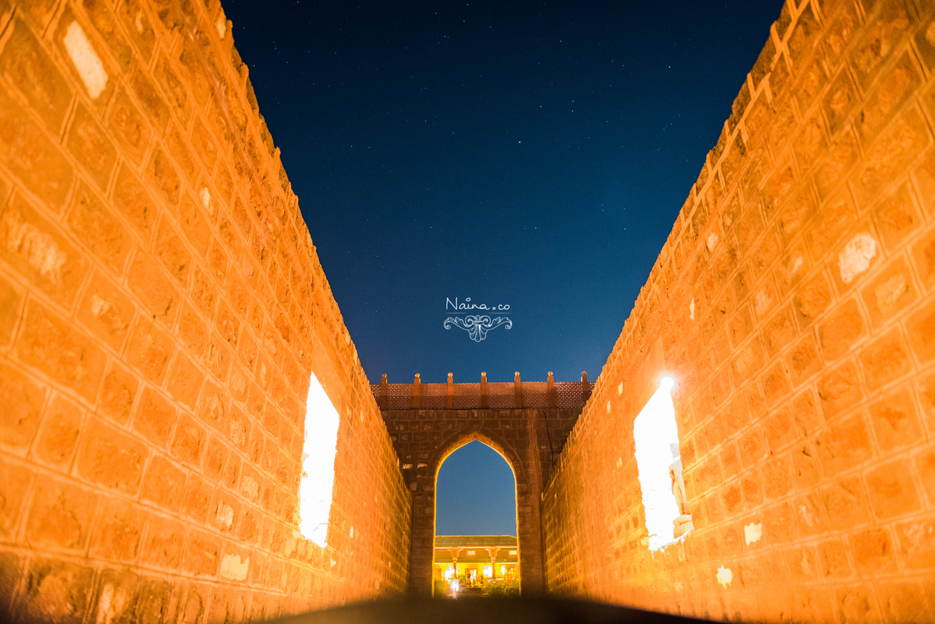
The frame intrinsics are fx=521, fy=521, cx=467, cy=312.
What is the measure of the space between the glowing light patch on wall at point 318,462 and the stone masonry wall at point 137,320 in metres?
0.88

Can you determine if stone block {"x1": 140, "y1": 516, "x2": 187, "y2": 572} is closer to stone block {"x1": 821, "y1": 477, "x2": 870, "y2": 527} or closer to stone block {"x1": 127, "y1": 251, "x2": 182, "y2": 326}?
stone block {"x1": 127, "y1": 251, "x2": 182, "y2": 326}

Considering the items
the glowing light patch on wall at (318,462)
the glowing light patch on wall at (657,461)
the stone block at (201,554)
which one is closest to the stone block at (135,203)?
the stone block at (201,554)

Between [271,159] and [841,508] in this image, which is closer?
[841,508]

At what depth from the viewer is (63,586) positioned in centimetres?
136

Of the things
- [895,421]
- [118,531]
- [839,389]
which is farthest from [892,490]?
[118,531]

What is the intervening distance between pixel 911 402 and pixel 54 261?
2359 millimetres

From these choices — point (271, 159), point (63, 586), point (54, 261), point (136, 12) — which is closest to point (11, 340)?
point (54, 261)

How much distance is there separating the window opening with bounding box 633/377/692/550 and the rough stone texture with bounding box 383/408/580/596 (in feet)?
28.8

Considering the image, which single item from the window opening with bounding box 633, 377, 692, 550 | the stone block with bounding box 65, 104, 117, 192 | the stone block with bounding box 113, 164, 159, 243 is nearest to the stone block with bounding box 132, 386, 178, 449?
the stone block with bounding box 113, 164, 159, 243

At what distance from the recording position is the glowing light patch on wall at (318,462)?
4035mm

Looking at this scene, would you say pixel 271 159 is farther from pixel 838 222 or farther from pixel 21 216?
pixel 838 222

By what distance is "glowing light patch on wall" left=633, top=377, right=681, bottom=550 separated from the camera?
3977 millimetres

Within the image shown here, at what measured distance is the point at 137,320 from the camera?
5.54 ft

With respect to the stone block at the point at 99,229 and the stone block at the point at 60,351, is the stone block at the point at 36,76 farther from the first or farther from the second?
the stone block at the point at 60,351
